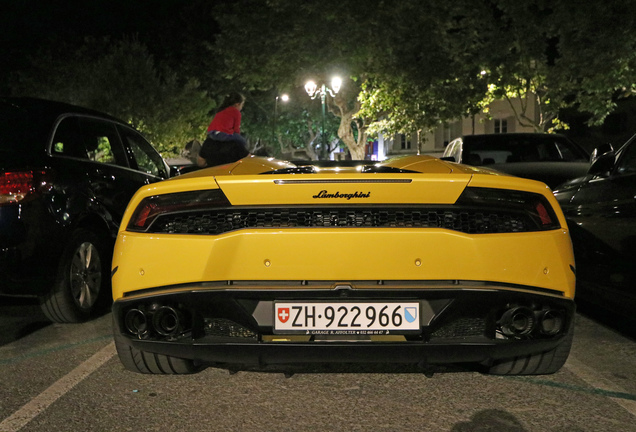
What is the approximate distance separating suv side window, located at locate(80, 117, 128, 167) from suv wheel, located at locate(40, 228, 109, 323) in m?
0.74

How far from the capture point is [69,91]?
1304 inches

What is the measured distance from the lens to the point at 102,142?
258 inches

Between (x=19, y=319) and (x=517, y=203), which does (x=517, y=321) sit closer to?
(x=517, y=203)

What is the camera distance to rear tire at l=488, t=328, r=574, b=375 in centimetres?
371

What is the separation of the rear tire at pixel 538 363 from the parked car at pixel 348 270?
1.05ft

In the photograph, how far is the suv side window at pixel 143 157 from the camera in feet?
22.4

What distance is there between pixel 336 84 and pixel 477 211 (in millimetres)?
28306

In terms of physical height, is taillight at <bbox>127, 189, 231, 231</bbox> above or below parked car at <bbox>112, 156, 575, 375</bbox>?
above

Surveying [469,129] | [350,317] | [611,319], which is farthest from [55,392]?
[469,129]

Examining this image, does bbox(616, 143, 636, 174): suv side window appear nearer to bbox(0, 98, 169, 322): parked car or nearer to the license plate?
the license plate

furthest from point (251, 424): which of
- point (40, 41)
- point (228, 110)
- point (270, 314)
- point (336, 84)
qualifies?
point (40, 41)

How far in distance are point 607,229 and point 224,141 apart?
4056 mm

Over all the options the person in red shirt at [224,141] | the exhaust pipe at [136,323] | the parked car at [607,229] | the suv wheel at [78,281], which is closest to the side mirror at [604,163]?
the parked car at [607,229]

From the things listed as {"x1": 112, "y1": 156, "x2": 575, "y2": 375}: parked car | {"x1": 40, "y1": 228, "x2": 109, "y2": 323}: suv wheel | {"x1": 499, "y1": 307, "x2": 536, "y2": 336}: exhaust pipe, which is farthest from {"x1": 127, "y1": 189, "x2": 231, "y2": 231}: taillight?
{"x1": 40, "y1": 228, "x2": 109, "y2": 323}: suv wheel
